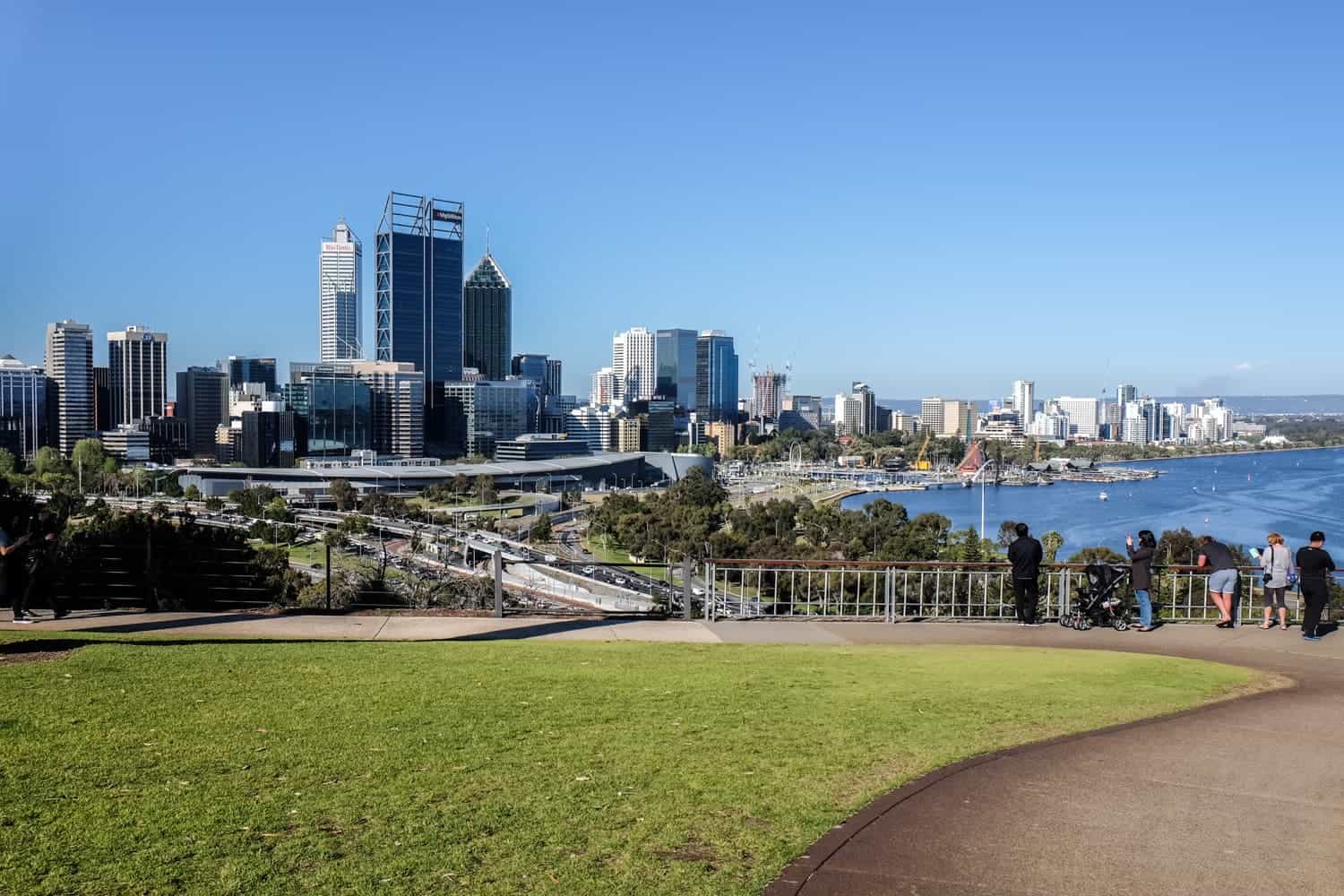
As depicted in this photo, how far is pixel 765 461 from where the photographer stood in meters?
178

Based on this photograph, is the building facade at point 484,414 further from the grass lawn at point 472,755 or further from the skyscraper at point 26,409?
the grass lawn at point 472,755

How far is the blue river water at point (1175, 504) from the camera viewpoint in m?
74.8

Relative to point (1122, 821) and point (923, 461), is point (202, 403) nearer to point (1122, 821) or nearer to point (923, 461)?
point (923, 461)

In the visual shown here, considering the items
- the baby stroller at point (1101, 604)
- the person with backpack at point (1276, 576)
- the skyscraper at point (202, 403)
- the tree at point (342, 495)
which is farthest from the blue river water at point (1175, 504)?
the skyscraper at point (202, 403)

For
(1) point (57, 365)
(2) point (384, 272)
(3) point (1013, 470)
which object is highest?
(2) point (384, 272)

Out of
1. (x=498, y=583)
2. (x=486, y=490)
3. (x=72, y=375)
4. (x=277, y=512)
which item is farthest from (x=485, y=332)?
(x=498, y=583)

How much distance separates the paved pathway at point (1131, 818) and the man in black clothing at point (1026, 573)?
4032 millimetres

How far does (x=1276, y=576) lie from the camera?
13039mm

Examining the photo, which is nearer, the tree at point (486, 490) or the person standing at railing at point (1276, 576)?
the person standing at railing at point (1276, 576)

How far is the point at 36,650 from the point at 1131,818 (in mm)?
8148

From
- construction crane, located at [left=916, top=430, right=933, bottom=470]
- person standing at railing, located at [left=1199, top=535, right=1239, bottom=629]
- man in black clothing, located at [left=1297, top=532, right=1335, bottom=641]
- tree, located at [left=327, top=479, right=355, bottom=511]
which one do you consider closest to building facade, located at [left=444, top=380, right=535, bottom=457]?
construction crane, located at [left=916, top=430, right=933, bottom=470]

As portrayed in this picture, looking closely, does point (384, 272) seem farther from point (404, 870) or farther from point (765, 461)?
point (404, 870)

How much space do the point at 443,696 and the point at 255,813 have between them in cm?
270

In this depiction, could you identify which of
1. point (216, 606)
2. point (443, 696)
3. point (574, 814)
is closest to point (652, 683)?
point (443, 696)
